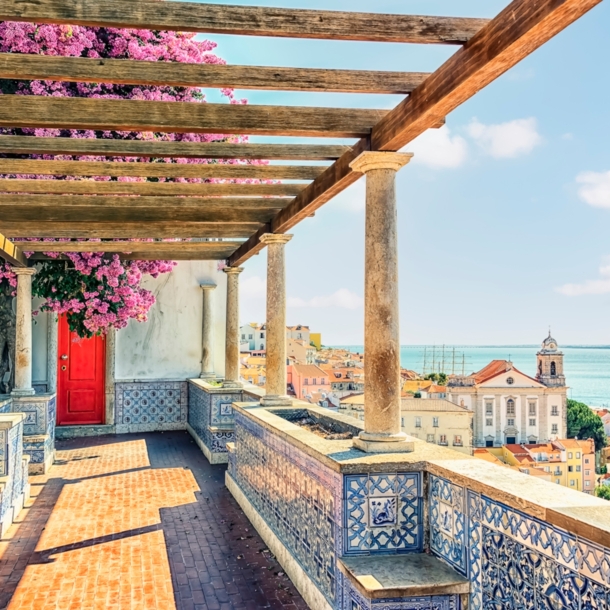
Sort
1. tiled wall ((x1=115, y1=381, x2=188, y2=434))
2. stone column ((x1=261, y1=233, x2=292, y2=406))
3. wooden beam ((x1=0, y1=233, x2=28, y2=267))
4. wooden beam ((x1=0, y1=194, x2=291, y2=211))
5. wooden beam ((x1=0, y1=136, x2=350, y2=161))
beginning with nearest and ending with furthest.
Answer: wooden beam ((x1=0, y1=136, x2=350, y2=161))
wooden beam ((x1=0, y1=194, x2=291, y2=211))
stone column ((x1=261, y1=233, x2=292, y2=406))
wooden beam ((x1=0, y1=233, x2=28, y2=267))
tiled wall ((x1=115, y1=381, x2=188, y2=434))

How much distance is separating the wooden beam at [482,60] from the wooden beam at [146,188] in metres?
2.17

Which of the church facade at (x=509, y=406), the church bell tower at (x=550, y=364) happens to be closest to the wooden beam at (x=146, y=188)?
the church bell tower at (x=550, y=364)

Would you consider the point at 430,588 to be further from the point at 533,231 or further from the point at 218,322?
the point at 533,231

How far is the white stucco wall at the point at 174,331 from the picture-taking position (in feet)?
41.7

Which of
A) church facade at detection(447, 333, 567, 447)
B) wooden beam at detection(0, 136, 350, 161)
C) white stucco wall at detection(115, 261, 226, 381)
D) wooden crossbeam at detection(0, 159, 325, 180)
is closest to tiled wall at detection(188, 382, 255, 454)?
white stucco wall at detection(115, 261, 226, 381)

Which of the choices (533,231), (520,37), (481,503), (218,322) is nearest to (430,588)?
(481,503)

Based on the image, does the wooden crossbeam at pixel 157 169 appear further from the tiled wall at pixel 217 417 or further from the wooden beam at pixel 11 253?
the tiled wall at pixel 217 417

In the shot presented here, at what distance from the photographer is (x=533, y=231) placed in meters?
91.6

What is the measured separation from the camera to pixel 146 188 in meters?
5.93

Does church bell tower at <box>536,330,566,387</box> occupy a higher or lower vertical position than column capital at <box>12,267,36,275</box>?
lower

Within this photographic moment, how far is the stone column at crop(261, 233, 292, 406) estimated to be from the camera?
7391 mm

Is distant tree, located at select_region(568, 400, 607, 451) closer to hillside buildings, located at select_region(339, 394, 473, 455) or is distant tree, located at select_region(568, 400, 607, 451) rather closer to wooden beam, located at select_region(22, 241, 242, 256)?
hillside buildings, located at select_region(339, 394, 473, 455)

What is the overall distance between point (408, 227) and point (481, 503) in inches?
3460

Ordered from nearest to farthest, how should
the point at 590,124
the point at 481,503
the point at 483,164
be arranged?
the point at 481,503
the point at 590,124
the point at 483,164
